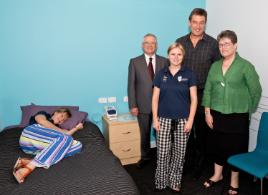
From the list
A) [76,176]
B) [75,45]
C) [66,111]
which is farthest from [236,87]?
[75,45]

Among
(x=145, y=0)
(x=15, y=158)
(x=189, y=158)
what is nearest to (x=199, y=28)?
(x=145, y=0)

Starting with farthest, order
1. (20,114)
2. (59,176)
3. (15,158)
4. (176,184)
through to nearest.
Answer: (20,114), (176,184), (15,158), (59,176)

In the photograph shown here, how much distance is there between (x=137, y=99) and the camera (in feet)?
11.0

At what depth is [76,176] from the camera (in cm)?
220

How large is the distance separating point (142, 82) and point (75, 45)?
0.98 metres

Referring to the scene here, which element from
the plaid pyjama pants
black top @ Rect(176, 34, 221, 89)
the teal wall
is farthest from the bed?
black top @ Rect(176, 34, 221, 89)

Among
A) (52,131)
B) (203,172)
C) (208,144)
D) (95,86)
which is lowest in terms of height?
(203,172)

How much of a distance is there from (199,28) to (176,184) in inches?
63.0

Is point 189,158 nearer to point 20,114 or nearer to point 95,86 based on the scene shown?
point 95,86

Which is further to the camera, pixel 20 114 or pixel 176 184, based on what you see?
pixel 20 114

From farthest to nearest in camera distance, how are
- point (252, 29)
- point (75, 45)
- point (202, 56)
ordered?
point (75, 45) < point (252, 29) < point (202, 56)

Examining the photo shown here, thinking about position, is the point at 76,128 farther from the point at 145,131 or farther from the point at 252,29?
the point at 252,29

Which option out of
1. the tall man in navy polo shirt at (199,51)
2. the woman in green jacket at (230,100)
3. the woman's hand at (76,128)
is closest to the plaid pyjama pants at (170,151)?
the woman in green jacket at (230,100)

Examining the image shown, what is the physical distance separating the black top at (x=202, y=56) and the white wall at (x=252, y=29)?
432 mm
